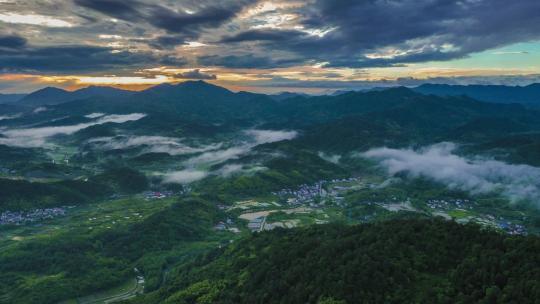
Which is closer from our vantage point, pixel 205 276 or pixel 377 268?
pixel 377 268

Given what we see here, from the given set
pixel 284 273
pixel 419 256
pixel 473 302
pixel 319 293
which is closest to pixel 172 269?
pixel 284 273

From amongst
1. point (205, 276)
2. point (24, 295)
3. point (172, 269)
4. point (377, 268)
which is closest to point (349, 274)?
point (377, 268)

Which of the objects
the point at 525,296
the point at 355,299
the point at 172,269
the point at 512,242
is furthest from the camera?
the point at 172,269

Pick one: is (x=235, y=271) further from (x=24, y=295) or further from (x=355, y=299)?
(x=24, y=295)

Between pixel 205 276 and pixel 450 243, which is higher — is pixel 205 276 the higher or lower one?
the lower one

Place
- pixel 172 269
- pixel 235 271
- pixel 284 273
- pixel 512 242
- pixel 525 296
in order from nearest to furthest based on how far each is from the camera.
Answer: pixel 525 296
pixel 512 242
pixel 284 273
pixel 235 271
pixel 172 269

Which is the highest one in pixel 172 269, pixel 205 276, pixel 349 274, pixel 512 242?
pixel 512 242
